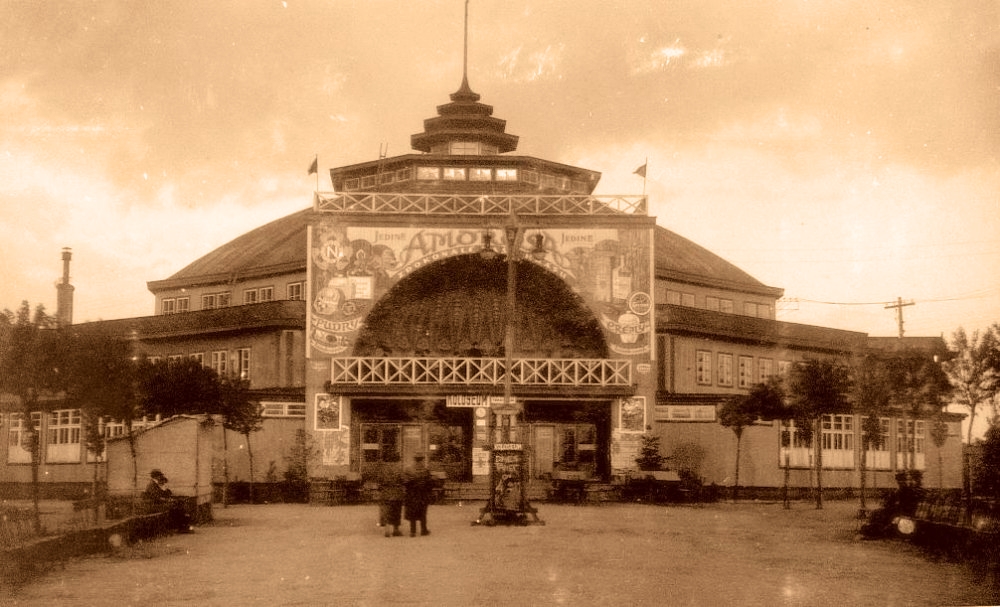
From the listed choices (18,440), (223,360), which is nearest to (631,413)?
(223,360)

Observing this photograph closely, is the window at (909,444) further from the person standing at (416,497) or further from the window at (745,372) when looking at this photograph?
the person standing at (416,497)

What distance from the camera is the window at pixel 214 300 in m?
13.4

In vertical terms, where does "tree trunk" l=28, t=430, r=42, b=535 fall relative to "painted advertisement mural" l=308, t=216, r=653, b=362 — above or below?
below

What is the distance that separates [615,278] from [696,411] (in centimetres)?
480

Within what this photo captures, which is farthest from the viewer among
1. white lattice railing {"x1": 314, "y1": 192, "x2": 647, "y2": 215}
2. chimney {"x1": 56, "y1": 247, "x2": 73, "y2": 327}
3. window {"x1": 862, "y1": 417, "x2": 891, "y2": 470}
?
white lattice railing {"x1": 314, "y1": 192, "x2": 647, "y2": 215}

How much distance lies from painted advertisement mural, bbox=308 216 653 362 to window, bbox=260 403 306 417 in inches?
38.8

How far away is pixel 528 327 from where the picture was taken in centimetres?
1995

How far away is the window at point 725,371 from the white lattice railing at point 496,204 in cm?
462

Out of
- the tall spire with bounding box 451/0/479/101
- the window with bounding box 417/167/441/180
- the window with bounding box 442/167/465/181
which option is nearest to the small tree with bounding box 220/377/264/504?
the tall spire with bounding box 451/0/479/101

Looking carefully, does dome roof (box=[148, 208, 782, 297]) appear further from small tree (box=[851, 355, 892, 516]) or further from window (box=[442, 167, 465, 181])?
window (box=[442, 167, 465, 181])

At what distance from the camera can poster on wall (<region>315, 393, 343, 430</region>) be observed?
18.0m

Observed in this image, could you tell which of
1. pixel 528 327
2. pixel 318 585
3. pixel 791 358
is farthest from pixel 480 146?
pixel 318 585

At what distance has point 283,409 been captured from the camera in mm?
17375

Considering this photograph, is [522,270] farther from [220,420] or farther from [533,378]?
[220,420]
